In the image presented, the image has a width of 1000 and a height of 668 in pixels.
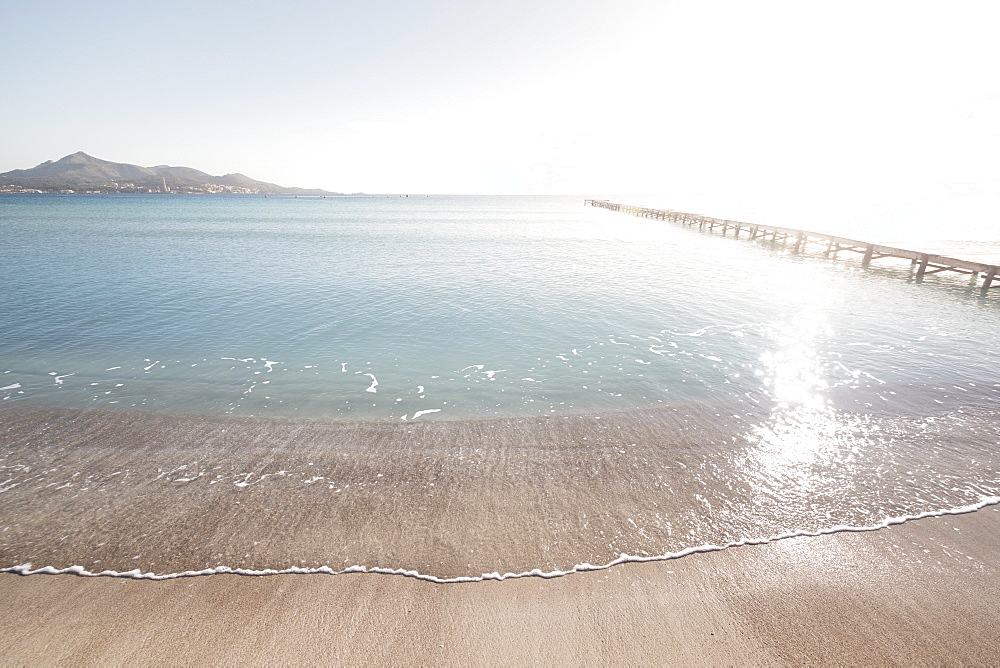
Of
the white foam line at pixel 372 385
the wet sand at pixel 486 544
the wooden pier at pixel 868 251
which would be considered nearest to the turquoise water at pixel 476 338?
the white foam line at pixel 372 385

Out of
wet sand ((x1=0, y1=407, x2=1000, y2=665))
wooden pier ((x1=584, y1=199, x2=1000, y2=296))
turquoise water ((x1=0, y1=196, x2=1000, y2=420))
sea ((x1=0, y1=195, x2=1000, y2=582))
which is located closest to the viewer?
wet sand ((x1=0, y1=407, x2=1000, y2=665))

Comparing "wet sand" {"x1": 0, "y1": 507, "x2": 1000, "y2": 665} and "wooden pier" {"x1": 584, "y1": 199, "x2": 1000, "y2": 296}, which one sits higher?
"wooden pier" {"x1": 584, "y1": 199, "x2": 1000, "y2": 296}

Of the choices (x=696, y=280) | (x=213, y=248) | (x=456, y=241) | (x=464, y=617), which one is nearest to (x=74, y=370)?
(x=464, y=617)

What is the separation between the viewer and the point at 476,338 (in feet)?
52.3

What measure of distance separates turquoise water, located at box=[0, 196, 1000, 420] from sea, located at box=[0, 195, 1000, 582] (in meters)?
0.13

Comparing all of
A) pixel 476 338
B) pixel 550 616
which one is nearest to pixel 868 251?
pixel 476 338

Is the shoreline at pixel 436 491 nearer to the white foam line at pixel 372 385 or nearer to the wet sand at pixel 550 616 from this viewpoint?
the wet sand at pixel 550 616

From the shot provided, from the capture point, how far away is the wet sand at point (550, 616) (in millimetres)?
4410

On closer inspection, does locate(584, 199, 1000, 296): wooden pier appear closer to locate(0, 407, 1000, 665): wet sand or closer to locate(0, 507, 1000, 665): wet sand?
locate(0, 407, 1000, 665): wet sand

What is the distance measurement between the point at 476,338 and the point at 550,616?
459 inches

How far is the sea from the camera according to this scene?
20.0 ft

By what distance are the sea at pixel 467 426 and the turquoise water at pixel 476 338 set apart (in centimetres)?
13

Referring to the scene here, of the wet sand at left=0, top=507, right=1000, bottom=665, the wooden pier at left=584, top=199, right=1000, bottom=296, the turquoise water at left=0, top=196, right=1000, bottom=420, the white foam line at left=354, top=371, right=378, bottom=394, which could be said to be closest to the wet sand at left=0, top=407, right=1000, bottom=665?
the wet sand at left=0, top=507, right=1000, bottom=665

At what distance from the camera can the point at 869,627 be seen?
4758mm
